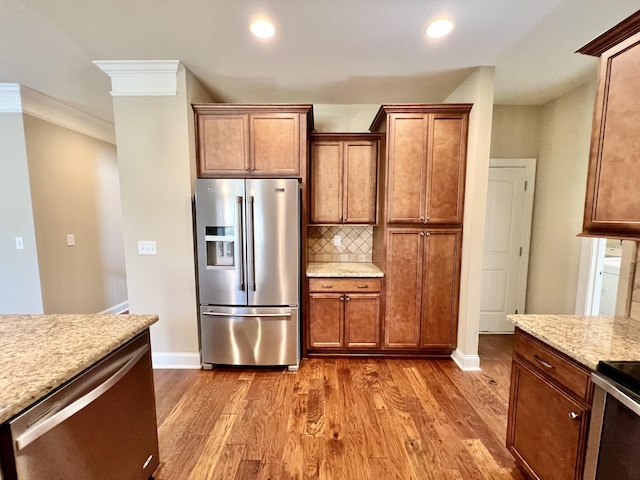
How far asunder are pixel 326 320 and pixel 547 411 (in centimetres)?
177

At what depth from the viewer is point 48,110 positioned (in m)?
3.02

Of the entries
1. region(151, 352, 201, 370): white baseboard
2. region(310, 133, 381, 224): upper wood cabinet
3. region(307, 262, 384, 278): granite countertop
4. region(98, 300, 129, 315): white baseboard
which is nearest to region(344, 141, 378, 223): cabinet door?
region(310, 133, 381, 224): upper wood cabinet

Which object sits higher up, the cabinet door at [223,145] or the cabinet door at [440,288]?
the cabinet door at [223,145]

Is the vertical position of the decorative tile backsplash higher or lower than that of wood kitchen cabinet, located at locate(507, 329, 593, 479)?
A: higher

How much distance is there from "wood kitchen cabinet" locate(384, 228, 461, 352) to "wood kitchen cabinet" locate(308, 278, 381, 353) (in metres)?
0.15

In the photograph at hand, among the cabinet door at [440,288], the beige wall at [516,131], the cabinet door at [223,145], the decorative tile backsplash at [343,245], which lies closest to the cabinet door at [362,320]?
the cabinet door at [440,288]

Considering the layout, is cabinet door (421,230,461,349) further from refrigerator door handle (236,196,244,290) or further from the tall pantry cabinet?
refrigerator door handle (236,196,244,290)

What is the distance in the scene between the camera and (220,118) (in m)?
2.49

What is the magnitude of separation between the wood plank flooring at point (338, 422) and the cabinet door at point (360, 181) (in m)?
1.56

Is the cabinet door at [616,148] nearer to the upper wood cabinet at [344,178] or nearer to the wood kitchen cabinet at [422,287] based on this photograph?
the wood kitchen cabinet at [422,287]

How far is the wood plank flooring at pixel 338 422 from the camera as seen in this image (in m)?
1.56

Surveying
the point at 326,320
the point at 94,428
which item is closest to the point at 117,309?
the point at 326,320

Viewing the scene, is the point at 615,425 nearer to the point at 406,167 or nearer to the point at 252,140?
the point at 406,167

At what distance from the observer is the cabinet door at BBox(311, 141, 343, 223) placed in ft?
9.62
